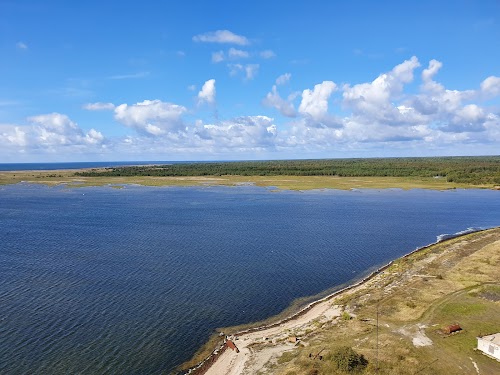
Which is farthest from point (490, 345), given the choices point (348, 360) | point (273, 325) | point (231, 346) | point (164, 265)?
point (164, 265)

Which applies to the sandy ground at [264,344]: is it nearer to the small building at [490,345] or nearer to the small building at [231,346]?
the small building at [231,346]

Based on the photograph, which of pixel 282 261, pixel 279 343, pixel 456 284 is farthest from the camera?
pixel 282 261

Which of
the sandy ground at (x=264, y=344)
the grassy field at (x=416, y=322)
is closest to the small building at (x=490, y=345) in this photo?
the grassy field at (x=416, y=322)

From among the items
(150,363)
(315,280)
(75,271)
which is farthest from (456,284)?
(75,271)

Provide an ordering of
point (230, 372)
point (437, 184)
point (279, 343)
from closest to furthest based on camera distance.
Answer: point (230, 372)
point (279, 343)
point (437, 184)

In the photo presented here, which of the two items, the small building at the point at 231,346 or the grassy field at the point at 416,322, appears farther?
the small building at the point at 231,346

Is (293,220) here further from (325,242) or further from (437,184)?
(437,184)
